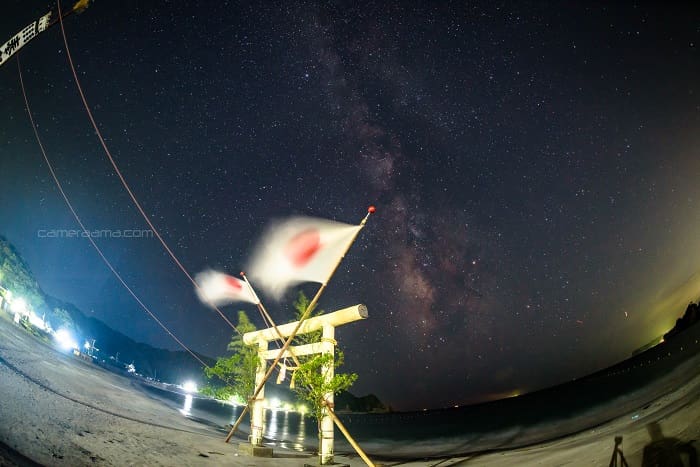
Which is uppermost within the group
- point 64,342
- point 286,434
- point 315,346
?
point 64,342

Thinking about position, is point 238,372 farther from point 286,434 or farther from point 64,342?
point 286,434

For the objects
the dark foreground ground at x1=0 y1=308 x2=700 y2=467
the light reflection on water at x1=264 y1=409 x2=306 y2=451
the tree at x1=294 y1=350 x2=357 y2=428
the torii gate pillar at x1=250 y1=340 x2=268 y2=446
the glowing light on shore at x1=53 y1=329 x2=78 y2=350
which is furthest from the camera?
the glowing light on shore at x1=53 y1=329 x2=78 y2=350

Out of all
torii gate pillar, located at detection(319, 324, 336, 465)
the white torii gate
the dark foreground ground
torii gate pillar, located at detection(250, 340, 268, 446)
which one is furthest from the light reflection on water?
the dark foreground ground

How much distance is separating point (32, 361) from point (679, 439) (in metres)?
28.1

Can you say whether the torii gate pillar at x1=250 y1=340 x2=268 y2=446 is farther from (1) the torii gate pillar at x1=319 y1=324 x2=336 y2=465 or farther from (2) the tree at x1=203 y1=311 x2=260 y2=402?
(1) the torii gate pillar at x1=319 y1=324 x2=336 y2=465

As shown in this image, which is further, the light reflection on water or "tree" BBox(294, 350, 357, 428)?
the light reflection on water

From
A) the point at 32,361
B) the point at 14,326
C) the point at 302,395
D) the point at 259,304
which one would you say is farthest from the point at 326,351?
the point at 14,326

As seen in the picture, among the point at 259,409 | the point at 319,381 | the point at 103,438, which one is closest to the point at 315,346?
the point at 319,381

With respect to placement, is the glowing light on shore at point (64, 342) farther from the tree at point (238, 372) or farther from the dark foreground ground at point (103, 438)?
the tree at point (238, 372)

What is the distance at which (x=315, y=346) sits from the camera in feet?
47.4

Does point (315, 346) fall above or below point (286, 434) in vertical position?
below

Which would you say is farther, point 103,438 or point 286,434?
point 286,434

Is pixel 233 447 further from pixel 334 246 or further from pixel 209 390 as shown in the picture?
pixel 334 246

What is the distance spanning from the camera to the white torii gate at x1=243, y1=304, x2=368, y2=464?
518 inches
